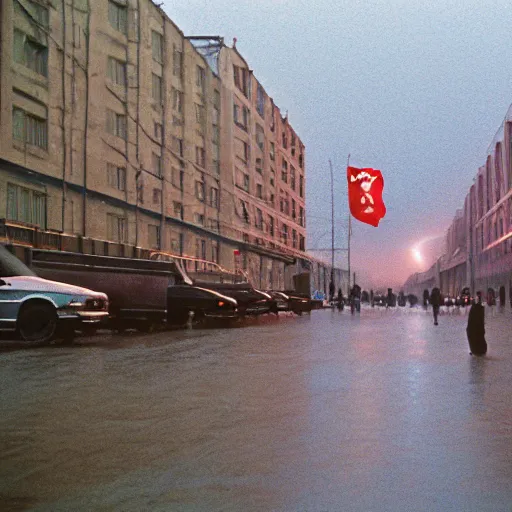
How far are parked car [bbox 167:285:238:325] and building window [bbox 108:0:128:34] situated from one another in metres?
16.9

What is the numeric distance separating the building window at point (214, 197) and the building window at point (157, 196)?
9110mm

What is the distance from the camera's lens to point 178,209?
41.2m

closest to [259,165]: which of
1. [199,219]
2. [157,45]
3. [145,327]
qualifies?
[199,219]

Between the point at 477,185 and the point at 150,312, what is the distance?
255 feet

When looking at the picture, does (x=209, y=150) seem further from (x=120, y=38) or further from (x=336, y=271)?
(x=336, y=271)

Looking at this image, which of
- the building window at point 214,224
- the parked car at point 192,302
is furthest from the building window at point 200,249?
the parked car at point 192,302

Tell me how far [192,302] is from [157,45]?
21784 millimetres

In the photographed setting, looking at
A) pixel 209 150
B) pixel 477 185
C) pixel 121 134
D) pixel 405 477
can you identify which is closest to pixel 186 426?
pixel 405 477

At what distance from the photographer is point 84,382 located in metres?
9.09

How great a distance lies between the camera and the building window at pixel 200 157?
44938 millimetres

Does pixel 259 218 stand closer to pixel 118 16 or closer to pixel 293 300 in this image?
pixel 293 300

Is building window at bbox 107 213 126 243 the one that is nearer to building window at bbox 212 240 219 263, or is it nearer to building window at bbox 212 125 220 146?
building window at bbox 212 240 219 263

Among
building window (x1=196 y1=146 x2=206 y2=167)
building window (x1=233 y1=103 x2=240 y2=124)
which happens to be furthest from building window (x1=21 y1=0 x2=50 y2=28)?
building window (x1=233 y1=103 x2=240 y2=124)

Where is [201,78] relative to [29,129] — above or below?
above
